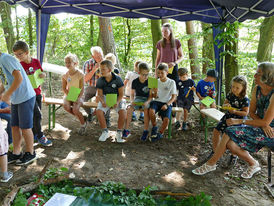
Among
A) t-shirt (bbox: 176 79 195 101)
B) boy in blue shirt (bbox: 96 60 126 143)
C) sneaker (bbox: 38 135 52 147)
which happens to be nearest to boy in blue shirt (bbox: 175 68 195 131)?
t-shirt (bbox: 176 79 195 101)

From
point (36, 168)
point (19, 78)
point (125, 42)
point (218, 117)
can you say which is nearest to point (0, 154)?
point (36, 168)

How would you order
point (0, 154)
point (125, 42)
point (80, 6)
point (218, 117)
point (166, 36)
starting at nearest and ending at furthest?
point (0, 154), point (218, 117), point (166, 36), point (80, 6), point (125, 42)

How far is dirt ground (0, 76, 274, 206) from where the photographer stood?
264 centimetres

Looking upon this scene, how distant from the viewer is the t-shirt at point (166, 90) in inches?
160

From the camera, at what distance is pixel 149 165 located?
10.5 ft

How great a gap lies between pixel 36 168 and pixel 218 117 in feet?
8.63

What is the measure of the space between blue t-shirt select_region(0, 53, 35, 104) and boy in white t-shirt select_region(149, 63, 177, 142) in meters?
1.94

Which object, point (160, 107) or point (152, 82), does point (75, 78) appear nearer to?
point (152, 82)

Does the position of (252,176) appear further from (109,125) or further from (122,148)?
(109,125)

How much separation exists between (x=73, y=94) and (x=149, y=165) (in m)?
1.82

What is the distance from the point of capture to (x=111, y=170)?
3023mm

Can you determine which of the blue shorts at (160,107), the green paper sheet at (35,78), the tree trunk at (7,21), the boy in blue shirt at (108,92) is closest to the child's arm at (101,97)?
the boy in blue shirt at (108,92)

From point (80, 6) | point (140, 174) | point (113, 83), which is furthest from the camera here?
point (80, 6)

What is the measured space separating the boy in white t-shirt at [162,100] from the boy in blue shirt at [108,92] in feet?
1.70
